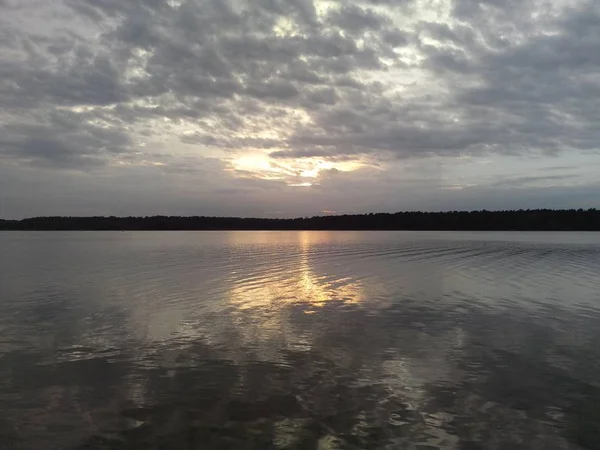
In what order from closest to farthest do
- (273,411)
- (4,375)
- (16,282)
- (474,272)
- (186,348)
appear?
(273,411)
(4,375)
(186,348)
(16,282)
(474,272)

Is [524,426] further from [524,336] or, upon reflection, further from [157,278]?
[157,278]

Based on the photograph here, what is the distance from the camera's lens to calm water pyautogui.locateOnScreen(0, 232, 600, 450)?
24.7ft

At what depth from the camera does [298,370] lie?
10789mm

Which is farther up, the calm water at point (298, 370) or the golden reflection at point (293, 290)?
the calm water at point (298, 370)

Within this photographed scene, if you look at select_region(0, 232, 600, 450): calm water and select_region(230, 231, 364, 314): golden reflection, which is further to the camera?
select_region(230, 231, 364, 314): golden reflection

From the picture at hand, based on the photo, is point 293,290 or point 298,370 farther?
point 293,290

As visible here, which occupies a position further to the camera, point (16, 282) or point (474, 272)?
point (474, 272)

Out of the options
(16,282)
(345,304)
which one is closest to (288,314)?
(345,304)

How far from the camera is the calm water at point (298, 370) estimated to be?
24.7 ft

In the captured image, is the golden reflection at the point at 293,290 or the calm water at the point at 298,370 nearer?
the calm water at the point at 298,370

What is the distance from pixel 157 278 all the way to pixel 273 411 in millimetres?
22240

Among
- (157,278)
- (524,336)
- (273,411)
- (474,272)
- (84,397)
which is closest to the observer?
(273,411)

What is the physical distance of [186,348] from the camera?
12.7 meters

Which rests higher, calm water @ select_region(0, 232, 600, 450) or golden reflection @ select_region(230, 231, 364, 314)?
calm water @ select_region(0, 232, 600, 450)
